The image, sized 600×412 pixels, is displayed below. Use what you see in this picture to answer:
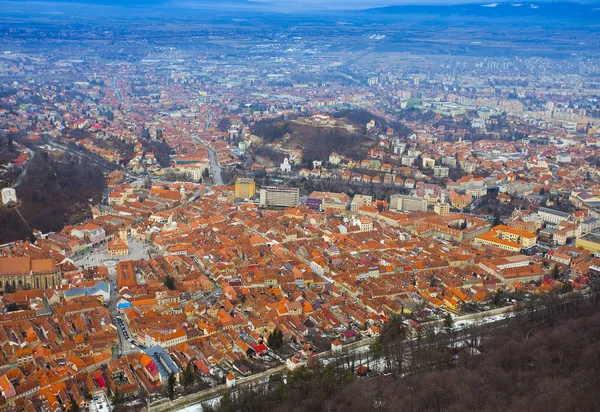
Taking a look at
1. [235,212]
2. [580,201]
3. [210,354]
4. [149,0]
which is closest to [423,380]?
[210,354]

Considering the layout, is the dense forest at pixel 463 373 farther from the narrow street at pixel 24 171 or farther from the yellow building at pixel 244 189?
the narrow street at pixel 24 171

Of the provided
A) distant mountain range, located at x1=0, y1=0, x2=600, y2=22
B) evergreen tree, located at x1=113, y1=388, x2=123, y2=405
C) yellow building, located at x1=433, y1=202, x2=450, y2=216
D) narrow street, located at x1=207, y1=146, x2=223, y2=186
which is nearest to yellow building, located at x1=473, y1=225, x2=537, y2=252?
yellow building, located at x1=433, y1=202, x2=450, y2=216

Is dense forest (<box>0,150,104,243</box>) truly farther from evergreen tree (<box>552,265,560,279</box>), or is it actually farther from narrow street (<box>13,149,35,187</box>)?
evergreen tree (<box>552,265,560,279</box>)

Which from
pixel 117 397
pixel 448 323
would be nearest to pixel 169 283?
pixel 117 397

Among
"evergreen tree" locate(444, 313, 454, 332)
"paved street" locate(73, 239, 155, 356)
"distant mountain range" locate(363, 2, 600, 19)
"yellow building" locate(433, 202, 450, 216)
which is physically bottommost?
"yellow building" locate(433, 202, 450, 216)

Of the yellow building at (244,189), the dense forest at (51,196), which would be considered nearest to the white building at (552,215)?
the yellow building at (244,189)
